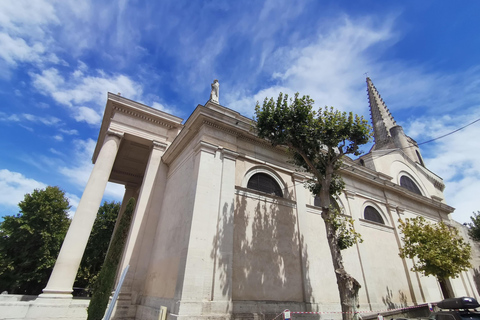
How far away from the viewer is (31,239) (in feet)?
69.2

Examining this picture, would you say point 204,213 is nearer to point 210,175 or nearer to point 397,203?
point 210,175

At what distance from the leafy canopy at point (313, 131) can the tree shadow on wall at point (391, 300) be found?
7.51m

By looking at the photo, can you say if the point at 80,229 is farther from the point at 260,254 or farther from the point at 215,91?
the point at 215,91

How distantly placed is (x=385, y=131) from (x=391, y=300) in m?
24.3

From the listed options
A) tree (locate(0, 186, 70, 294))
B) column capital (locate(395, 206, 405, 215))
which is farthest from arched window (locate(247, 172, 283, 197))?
tree (locate(0, 186, 70, 294))

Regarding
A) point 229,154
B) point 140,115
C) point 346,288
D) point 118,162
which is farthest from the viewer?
point 118,162

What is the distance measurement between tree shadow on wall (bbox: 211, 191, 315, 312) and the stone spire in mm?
23518

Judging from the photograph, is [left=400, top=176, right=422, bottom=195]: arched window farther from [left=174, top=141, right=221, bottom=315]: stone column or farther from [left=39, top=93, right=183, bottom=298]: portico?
[left=39, top=93, right=183, bottom=298]: portico

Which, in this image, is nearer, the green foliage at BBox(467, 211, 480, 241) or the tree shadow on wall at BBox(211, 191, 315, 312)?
the tree shadow on wall at BBox(211, 191, 315, 312)

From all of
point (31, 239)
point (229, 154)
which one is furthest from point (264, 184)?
point (31, 239)

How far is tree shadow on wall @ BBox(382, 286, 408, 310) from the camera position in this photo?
12.8 m

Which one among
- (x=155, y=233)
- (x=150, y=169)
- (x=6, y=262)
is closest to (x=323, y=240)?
(x=155, y=233)

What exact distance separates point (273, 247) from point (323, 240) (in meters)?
3.23

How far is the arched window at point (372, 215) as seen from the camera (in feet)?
52.2
